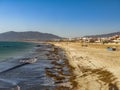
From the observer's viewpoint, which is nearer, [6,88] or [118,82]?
[118,82]

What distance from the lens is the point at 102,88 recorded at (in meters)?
13.6

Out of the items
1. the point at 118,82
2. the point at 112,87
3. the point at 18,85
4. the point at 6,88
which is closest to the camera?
the point at 112,87

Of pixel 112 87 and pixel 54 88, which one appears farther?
pixel 54 88

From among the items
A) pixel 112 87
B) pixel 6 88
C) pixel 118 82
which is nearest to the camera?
pixel 112 87

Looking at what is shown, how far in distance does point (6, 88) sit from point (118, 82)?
7056mm

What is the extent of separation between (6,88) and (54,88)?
3.16 meters

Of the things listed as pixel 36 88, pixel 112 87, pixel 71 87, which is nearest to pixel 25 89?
pixel 36 88

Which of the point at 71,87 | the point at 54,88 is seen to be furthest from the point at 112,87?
the point at 54,88

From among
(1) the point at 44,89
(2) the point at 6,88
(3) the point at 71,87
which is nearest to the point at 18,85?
(2) the point at 6,88

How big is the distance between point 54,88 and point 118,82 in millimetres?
3906

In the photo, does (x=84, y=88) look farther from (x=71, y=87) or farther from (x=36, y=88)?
(x=36, y=88)

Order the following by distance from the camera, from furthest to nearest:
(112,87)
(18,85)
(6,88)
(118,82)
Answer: (18,85) < (6,88) < (118,82) < (112,87)

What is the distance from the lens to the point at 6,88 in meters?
15.5

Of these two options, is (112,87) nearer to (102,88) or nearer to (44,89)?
(102,88)
